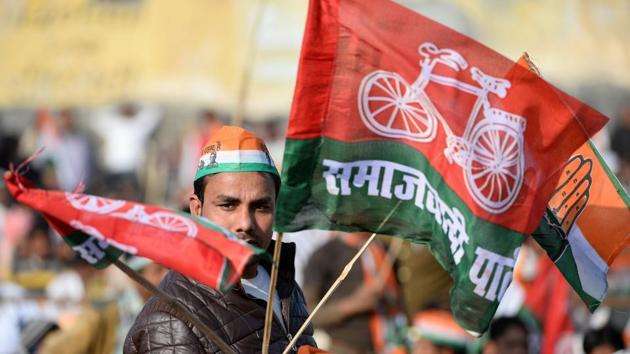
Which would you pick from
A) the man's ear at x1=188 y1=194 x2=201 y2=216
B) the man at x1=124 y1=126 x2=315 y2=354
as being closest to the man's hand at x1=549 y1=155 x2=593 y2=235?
the man at x1=124 y1=126 x2=315 y2=354

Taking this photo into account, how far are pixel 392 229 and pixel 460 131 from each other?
1.29 ft

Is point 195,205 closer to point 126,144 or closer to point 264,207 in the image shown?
point 264,207

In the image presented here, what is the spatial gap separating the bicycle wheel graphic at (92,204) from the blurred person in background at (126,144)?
1542 centimetres

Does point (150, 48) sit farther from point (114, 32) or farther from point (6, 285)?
point (6, 285)

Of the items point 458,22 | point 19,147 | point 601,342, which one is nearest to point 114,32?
point 19,147

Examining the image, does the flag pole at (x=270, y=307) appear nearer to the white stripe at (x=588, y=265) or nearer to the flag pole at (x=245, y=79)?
the white stripe at (x=588, y=265)

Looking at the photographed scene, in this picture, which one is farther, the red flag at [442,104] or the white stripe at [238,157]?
the white stripe at [238,157]

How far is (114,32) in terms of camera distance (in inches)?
954

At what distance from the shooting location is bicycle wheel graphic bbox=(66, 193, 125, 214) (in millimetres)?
4719

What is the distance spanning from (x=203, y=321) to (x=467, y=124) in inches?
42.6

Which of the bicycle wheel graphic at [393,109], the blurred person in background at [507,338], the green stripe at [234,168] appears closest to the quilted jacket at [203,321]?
the green stripe at [234,168]

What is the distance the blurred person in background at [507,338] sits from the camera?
10.2 m

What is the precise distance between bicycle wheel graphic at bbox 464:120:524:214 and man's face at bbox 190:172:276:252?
2.41 feet

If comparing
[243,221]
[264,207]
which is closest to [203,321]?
[243,221]
